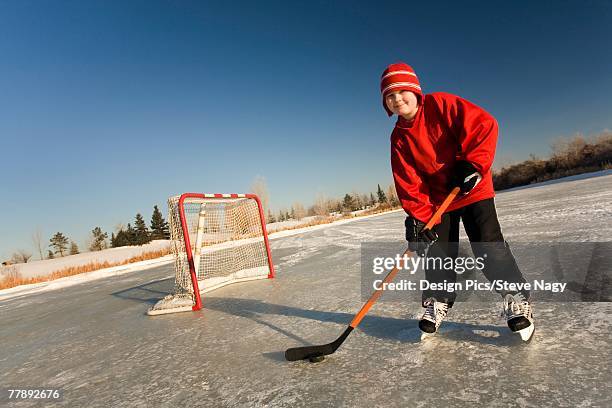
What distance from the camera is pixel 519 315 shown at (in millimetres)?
1464

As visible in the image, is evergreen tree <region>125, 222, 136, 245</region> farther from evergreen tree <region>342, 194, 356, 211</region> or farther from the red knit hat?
the red knit hat

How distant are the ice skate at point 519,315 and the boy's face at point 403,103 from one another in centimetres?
99

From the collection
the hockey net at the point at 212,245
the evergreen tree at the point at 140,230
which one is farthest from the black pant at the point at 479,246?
the evergreen tree at the point at 140,230

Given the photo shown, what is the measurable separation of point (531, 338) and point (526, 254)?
74.8 inches

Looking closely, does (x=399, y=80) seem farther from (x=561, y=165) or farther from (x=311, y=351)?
(x=561, y=165)

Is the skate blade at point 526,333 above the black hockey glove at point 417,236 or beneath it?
beneath

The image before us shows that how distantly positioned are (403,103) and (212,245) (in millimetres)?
4035

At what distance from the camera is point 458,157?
1701 mm

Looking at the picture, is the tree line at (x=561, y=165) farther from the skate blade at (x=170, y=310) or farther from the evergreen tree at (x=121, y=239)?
the evergreen tree at (x=121, y=239)

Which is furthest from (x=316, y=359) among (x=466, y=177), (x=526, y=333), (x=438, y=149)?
(x=438, y=149)

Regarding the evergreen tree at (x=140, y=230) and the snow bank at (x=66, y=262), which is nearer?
the snow bank at (x=66, y=262)

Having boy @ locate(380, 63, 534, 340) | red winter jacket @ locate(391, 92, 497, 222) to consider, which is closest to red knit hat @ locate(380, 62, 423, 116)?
boy @ locate(380, 63, 534, 340)

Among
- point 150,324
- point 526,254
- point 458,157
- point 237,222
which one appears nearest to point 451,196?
point 458,157

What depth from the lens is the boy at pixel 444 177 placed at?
1.58m
